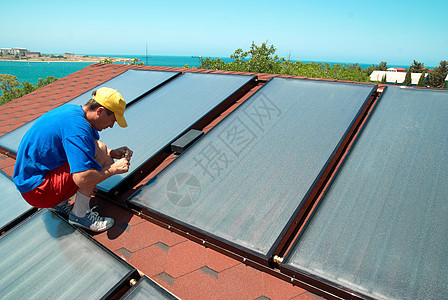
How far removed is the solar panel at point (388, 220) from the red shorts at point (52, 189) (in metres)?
1.91

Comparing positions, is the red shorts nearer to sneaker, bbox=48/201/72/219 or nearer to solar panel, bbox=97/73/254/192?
sneaker, bbox=48/201/72/219

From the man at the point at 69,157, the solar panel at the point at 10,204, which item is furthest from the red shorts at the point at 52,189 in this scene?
the solar panel at the point at 10,204

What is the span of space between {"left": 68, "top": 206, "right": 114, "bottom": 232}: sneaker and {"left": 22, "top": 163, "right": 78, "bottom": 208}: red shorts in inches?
8.9

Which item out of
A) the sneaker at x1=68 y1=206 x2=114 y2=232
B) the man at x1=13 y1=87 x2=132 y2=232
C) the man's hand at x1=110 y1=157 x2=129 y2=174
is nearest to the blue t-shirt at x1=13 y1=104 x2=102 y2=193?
the man at x1=13 y1=87 x2=132 y2=232

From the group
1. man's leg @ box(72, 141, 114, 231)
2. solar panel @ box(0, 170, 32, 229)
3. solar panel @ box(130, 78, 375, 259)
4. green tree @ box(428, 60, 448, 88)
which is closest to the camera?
solar panel @ box(130, 78, 375, 259)

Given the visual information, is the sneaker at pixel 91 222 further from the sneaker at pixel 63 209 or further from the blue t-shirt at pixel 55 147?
the blue t-shirt at pixel 55 147

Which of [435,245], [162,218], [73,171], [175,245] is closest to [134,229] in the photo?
[162,218]

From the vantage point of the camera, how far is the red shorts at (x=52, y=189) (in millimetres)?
2184

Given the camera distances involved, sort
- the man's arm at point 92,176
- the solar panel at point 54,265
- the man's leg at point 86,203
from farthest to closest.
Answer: the man's leg at point 86,203 < the man's arm at point 92,176 < the solar panel at point 54,265

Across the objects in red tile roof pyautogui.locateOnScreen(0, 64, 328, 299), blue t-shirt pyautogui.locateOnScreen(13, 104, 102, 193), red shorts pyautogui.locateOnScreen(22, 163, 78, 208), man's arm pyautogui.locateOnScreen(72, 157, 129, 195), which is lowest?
red tile roof pyautogui.locateOnScreen(0, 64, 328, 299)

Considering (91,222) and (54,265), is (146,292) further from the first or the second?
(91,222)

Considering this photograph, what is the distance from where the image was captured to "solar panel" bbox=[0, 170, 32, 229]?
238 centimetres

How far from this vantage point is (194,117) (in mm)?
→ 3418

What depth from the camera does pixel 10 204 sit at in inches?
101
